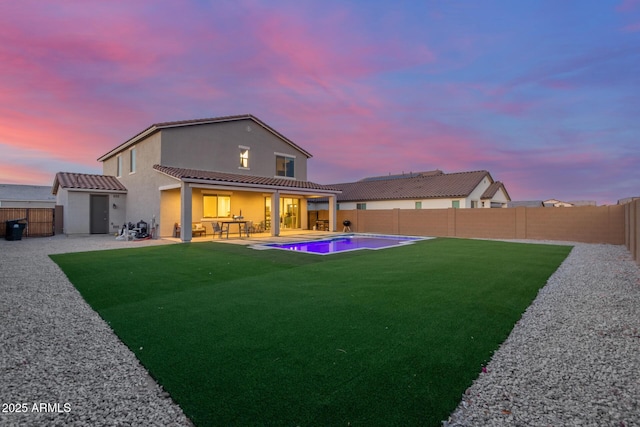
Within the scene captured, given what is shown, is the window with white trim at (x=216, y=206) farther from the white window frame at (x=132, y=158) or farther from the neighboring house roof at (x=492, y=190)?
the neighboring house roof at (x=492, y=190)

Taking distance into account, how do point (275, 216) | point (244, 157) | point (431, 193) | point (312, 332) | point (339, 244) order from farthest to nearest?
point (431, 193), point (244, 157), point (275, 216), point (339, 244), point (312, 332)

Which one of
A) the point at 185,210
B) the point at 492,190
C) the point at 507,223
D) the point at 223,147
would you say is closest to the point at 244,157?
the point at 223,147

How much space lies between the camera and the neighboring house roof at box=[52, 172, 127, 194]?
64.4 ft

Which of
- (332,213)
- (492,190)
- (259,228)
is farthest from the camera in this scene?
(492,190)

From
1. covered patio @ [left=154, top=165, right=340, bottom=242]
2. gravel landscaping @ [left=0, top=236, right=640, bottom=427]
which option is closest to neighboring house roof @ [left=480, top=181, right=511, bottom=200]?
covered patio @ [left=154, top=165, right=340, bottom=242]

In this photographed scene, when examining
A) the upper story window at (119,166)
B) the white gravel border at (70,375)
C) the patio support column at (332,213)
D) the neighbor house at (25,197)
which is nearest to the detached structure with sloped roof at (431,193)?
the patio support column at (332,213)

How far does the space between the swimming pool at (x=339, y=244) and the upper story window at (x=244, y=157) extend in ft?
24.7

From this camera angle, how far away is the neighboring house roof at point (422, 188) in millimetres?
26272

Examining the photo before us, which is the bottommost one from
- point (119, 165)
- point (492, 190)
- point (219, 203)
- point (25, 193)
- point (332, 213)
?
point (332, 213)

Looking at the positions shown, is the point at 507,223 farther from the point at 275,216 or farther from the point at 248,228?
the point at 248,228

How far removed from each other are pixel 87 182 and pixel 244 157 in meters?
10.2

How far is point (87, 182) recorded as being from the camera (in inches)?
816

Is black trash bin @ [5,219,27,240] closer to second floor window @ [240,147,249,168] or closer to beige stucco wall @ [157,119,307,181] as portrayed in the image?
beige stucco wall @ [157,119,307,181]

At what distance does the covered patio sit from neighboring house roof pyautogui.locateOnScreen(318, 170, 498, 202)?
8.35m
